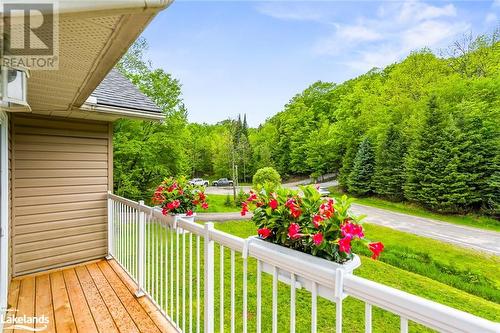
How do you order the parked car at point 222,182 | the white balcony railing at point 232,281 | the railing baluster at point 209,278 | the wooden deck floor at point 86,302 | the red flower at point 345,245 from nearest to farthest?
the white balcony railing at point 232,281
the red flower at point 345,245
the railing baluster at point 209,278
the wooden deck floor at point 86,302
the parked car at point 222,182

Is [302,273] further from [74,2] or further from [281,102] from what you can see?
[281,102]

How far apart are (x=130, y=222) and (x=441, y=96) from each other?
2007 centimetres

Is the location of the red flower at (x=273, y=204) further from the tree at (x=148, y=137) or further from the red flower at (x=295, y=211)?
the tree at (x=148, y=137)

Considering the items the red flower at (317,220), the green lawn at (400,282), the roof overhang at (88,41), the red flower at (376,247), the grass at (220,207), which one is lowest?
the green lawn at (400,282)

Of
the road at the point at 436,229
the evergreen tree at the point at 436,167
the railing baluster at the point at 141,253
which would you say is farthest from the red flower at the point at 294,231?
the evergreen tree at the point at 436,167

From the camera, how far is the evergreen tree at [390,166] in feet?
58.7

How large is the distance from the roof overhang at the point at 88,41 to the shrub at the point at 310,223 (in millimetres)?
1076

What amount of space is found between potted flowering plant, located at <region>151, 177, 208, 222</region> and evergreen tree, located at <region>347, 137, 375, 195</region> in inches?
772

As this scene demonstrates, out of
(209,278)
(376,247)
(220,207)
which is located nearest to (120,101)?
(209,278)

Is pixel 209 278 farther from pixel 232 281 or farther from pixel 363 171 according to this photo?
pixel 363 171

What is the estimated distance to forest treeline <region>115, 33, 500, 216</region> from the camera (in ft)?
46.5

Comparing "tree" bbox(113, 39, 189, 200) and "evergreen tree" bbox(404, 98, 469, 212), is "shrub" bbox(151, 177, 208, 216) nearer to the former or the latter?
"tree" bbox(113, 39, 189, 200)

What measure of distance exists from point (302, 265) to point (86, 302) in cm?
276

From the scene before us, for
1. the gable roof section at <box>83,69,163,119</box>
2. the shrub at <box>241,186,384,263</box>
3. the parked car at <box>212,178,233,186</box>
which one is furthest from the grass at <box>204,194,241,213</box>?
the shrub at <box>241,186,384,263</box>
